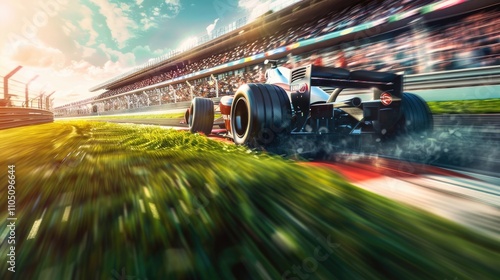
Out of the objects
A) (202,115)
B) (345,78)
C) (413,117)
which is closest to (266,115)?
(345,78)

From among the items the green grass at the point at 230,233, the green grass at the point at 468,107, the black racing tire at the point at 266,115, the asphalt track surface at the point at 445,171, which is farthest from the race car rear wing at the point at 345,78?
the green grass at the point at 468,107

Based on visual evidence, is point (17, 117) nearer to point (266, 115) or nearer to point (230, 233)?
point (266, 115)

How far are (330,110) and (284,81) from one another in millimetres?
1591

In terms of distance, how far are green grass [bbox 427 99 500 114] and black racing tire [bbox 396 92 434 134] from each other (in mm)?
3037

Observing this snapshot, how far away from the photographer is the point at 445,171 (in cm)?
222

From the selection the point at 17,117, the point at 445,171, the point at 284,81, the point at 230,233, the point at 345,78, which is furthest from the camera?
the point at 17,117

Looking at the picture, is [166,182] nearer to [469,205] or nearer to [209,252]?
[209,252]

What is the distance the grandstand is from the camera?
751cm

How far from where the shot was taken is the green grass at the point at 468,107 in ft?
16.4

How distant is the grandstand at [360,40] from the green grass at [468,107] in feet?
6.35

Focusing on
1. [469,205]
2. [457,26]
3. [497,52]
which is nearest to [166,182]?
[469,205]

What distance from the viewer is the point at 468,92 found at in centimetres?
620

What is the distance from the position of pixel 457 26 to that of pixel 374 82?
7.95 meters

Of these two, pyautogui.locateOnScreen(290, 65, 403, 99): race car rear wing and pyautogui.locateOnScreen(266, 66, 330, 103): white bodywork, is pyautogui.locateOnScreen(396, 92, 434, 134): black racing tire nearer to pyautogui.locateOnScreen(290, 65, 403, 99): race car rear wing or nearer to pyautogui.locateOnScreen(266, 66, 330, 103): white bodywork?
pyautogui.locateOnScreen(290, 65, 403, 99): race car rear wing
